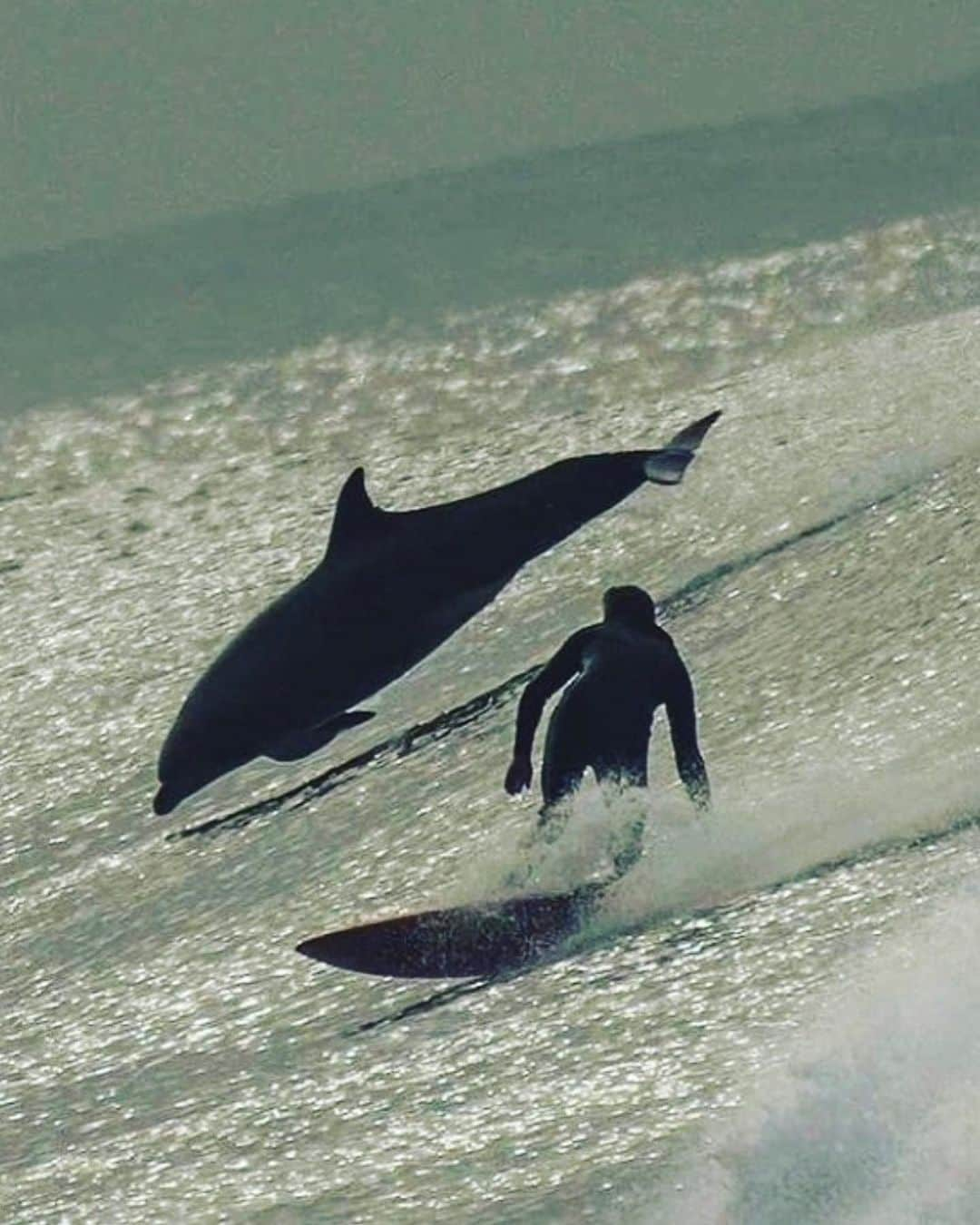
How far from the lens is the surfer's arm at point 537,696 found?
272 centimetres

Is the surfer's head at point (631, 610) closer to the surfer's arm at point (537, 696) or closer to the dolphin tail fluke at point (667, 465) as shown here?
the surfer's arm at point (537, 696)

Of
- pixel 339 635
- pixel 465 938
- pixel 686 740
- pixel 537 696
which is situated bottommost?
pixel 465 938

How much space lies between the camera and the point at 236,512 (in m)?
3.61

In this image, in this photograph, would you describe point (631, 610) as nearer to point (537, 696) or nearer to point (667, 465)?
point (537, 696)

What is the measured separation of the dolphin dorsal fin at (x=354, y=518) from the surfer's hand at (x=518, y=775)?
348mm

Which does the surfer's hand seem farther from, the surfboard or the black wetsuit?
the surfboard

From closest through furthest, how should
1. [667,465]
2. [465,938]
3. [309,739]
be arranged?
[465,938] < [309,739] < [667,465]

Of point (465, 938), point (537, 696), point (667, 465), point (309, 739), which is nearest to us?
point (465, 938)

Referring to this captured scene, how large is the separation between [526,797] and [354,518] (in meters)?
0.38

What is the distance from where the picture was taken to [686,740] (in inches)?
106

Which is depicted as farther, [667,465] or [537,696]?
[667,465]

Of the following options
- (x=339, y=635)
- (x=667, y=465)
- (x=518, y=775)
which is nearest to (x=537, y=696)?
(x=518, y=775)

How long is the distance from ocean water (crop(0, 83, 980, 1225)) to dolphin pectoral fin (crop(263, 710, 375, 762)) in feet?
0.22

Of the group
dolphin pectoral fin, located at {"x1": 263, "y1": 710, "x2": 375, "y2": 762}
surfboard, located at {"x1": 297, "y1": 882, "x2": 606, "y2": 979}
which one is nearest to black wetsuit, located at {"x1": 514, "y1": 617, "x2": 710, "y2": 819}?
surfboard, located at {"x1": 297, "y1": 882, "x2": 606, "y2": 979}
